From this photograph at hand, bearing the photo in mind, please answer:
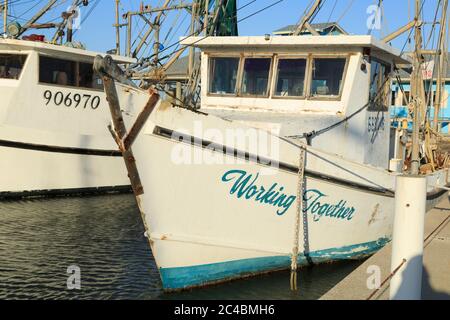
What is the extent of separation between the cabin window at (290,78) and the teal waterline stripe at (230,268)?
2600mm

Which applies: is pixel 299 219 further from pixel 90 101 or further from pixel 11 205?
pixel 90 101

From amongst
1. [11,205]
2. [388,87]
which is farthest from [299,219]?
[11,205]

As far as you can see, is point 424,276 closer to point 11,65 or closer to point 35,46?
point 35,46

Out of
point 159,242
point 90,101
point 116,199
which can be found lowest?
point 116,199

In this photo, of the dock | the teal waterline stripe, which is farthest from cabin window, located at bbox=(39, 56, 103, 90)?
→ the dock

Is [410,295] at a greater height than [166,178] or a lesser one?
lesser

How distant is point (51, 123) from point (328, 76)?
8491 millimetres

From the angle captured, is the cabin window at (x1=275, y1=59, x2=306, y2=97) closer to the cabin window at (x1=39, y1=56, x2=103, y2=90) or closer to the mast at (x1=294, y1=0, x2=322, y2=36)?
the mast at (x1=294, y1=0, x2=322, y2=36)

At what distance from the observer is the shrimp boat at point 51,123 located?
13.5 meters

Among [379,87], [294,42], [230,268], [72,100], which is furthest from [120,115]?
[72,100]

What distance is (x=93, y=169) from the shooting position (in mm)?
15023

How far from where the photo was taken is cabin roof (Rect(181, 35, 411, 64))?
8062mm

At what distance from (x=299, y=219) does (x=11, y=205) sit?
8.62m

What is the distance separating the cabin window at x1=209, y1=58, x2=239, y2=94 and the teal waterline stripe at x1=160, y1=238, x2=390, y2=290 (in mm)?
3087
